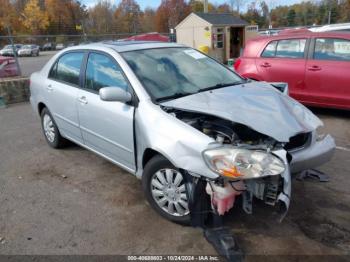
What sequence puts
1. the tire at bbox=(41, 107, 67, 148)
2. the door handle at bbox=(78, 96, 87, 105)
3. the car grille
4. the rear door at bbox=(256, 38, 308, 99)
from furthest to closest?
1. the rear door at bbox=(256, 38, 308, 99)
2. the tire at bbox=(41, 107, 67, 148)
3. the door handle at bbox=(78, 96, 87, 105)
4. the car grille

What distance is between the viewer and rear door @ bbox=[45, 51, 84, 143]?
446 centimetres

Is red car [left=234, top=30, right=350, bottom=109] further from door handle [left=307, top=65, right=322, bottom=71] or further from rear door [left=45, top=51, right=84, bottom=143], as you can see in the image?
rear door [left=45, top=51, right=84, bottom=143]

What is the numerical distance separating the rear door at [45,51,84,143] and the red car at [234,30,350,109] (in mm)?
3742

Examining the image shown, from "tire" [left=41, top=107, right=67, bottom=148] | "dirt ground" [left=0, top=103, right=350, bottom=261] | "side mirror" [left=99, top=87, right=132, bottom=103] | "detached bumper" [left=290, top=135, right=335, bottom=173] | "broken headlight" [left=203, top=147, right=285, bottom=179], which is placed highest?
"side mirror" [left=99, top=87, right=132, bottom=103]

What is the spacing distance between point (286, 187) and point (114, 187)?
83.2 inches

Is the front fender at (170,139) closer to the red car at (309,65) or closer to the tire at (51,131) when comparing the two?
the tire at (51,131)

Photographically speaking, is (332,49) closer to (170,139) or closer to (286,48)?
(286,48)

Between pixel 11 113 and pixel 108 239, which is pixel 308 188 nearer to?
pixel 108 239

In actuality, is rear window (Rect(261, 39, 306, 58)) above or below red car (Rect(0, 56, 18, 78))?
above

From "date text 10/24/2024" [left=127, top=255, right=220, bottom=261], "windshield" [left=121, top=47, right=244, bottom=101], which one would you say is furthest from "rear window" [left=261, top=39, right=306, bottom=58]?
"date text 10/24/2024" [left=127, top=255, right=220, bottom=261]

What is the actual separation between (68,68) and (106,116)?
4.54 feet

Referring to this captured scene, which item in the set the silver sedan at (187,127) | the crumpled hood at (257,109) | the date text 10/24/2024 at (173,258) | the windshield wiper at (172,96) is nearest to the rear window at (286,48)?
the silver sedan at (187,127)

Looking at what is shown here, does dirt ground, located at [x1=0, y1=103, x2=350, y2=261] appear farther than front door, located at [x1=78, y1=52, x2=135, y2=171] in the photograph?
No

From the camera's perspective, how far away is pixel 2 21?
54.1 meters
